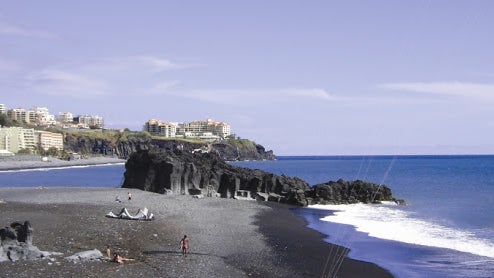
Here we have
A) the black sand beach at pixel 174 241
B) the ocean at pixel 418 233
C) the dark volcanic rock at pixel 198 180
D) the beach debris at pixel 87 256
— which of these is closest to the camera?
the black sand beach at pixel 174 241

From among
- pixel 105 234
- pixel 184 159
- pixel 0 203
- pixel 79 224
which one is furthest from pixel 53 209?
pixel 184 159

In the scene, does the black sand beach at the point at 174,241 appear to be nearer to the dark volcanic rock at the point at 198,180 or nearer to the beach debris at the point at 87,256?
the beach debris at the point at 87,256

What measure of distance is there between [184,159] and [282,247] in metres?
39.6

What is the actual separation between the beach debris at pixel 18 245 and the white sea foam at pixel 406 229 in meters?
22.2

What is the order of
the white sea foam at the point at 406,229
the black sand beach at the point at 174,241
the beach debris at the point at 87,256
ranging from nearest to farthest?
the black sand beach at the point at 174,241 → the beach debris at the point at 87,256 → the white sea foam at the point at 406,229

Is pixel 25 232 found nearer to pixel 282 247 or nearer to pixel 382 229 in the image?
pixel 282 247

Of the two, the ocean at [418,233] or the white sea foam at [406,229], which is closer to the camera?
the ocean at [418,233]

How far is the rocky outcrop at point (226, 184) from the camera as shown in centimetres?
6197

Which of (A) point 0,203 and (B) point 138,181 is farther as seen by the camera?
(B) point 138,181

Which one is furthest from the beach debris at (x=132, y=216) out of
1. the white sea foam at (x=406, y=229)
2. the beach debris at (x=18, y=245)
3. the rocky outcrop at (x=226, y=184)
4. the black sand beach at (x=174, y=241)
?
the rocky outcrop at (x=226, y=184)

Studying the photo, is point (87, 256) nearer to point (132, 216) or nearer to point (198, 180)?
point (132, 216)

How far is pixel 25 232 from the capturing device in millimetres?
23391

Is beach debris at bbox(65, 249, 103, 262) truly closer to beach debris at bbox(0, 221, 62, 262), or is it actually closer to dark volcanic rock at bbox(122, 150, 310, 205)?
beach debris at bbox(0, 221, 62, 262)

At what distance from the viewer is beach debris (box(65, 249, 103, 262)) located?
76.6ft
